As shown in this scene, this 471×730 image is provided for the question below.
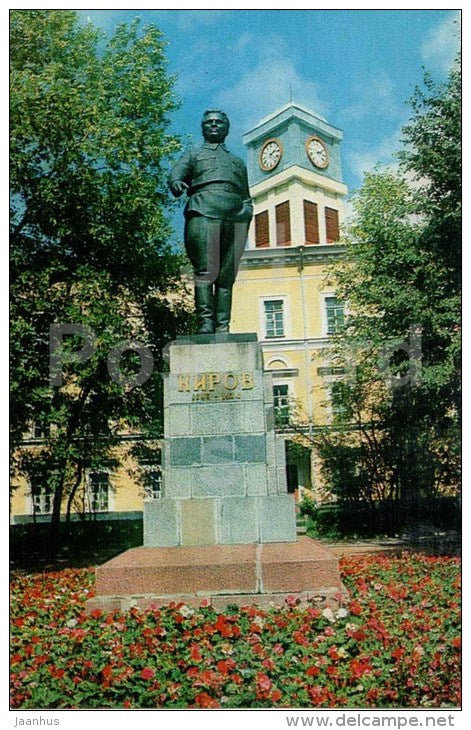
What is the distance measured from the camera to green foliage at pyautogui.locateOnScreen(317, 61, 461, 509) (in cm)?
890

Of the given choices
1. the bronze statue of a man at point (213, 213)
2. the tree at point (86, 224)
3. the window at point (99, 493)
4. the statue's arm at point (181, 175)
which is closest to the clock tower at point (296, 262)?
the bronze statue of a man at point (213, 213)

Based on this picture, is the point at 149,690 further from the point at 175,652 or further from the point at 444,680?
the point at 444,680

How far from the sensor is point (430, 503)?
1353 cm

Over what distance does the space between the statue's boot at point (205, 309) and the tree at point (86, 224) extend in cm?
250

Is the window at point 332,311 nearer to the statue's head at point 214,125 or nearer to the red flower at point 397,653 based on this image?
the statue's head at point 214,125

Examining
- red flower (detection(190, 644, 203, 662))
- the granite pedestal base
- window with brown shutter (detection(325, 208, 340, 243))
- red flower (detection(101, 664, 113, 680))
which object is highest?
window with brown shutter (detection(325, 208, 340, 243))

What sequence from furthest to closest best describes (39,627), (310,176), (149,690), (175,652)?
(310,176) → (39,627) → (175,652) → (149,690)

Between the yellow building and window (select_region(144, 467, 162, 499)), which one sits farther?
window (select_region(144, 467, 162, 499))

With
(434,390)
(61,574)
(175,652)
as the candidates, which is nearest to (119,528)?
(61,574)

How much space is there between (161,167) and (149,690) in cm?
951

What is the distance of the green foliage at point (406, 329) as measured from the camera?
890cm

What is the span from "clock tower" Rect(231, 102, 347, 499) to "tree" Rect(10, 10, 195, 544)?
63.4 inches

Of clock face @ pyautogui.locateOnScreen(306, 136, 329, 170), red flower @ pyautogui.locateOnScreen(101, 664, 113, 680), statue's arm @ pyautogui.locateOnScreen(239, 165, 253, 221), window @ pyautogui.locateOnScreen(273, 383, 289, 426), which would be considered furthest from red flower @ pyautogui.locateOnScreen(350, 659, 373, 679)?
window @ pyautogui.locateOnScreen(273, 383, 289, 426)

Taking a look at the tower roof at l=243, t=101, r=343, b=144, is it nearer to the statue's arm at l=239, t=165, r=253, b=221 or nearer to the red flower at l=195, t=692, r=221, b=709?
the statue's arm at l=239, t=165, r=253, b=221
